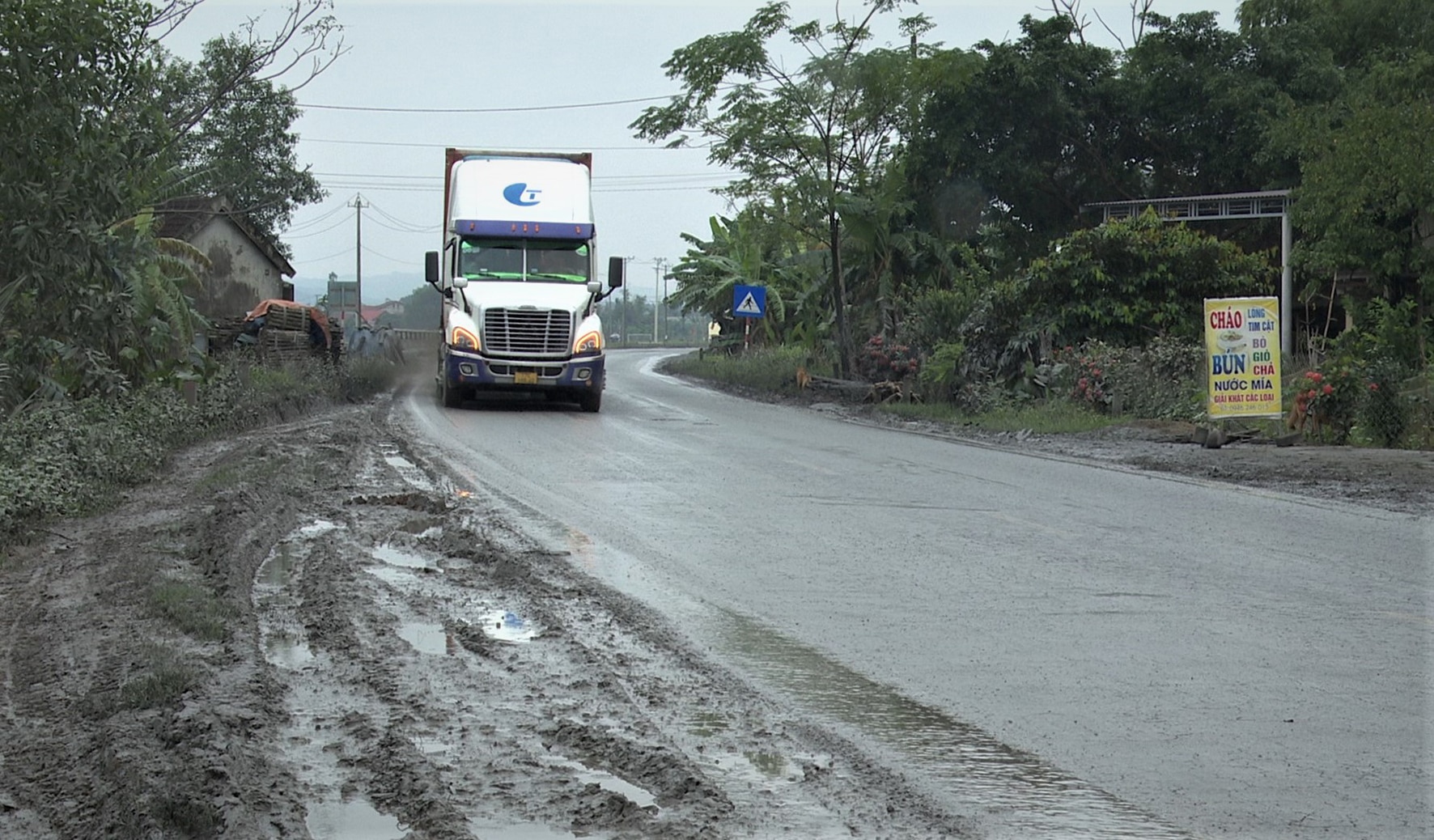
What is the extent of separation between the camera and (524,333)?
2498 cm

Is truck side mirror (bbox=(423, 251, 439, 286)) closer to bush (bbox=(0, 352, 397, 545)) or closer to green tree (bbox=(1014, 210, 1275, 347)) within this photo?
bush (bbox=(0, 352, 397, 545))

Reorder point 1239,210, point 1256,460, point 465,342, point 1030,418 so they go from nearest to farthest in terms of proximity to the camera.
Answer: point 1256,460
point 1030,418
point 465,342
point 1239,210

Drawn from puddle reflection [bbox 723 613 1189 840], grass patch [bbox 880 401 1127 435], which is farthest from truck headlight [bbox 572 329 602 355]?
puddle reflection [bbox 723 613 1189 840]

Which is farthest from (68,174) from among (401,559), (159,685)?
(159,685)

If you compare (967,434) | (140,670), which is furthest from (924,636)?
(967,434)

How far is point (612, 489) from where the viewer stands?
13.4 meters

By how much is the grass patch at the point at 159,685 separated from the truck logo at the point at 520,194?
19917mm

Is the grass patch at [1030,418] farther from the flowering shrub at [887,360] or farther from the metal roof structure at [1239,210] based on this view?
the metal roof structure at [1239,210]

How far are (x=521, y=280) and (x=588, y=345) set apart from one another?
63.9 inches

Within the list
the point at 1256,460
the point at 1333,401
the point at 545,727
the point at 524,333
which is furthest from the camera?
the point at 524,333

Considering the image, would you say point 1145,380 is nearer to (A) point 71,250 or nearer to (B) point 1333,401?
(B) point 1333,401

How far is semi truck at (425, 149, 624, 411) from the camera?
2494 cm

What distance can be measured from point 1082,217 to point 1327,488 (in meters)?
26.2

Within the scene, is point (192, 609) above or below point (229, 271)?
below
